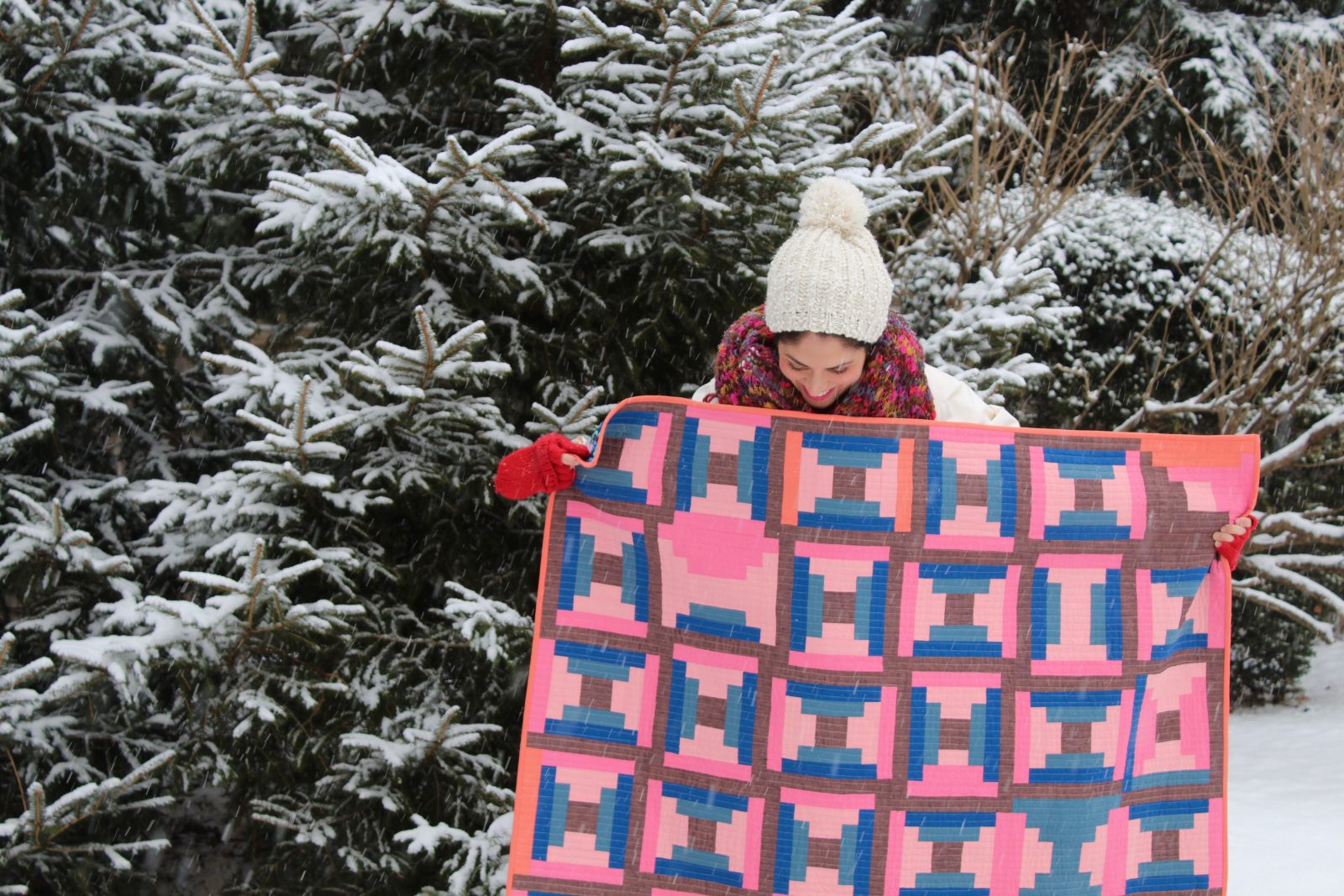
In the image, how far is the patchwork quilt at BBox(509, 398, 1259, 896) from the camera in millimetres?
1887

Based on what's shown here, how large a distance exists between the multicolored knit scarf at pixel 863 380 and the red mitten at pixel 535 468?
0.34m

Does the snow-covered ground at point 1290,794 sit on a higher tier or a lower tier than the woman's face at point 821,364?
lower

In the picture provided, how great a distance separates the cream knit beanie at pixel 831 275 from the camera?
66.6 inches

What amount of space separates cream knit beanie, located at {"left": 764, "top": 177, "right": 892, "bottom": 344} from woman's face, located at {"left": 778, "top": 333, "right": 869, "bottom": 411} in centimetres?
3

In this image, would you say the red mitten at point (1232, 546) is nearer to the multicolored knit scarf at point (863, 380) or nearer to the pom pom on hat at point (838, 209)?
the multicolored knit scarf at point (863, 380)

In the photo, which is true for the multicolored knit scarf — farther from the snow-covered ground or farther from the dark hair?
the snow-covered ground

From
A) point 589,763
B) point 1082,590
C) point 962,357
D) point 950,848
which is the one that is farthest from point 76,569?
point 962,357

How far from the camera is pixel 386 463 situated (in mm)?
2539

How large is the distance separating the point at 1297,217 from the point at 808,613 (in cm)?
401

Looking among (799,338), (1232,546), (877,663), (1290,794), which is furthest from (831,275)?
(1290,794)

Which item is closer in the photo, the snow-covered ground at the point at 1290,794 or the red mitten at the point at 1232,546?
the red mitten at the point at 1232,546

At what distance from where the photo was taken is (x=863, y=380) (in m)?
1.89

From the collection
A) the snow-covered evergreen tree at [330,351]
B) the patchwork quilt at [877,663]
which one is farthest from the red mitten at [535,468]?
the snow-covered evergreen tree at [330,351]

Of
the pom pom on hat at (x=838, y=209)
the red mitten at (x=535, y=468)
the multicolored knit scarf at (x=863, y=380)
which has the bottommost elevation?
the red mitten at (x=535, y=468)
